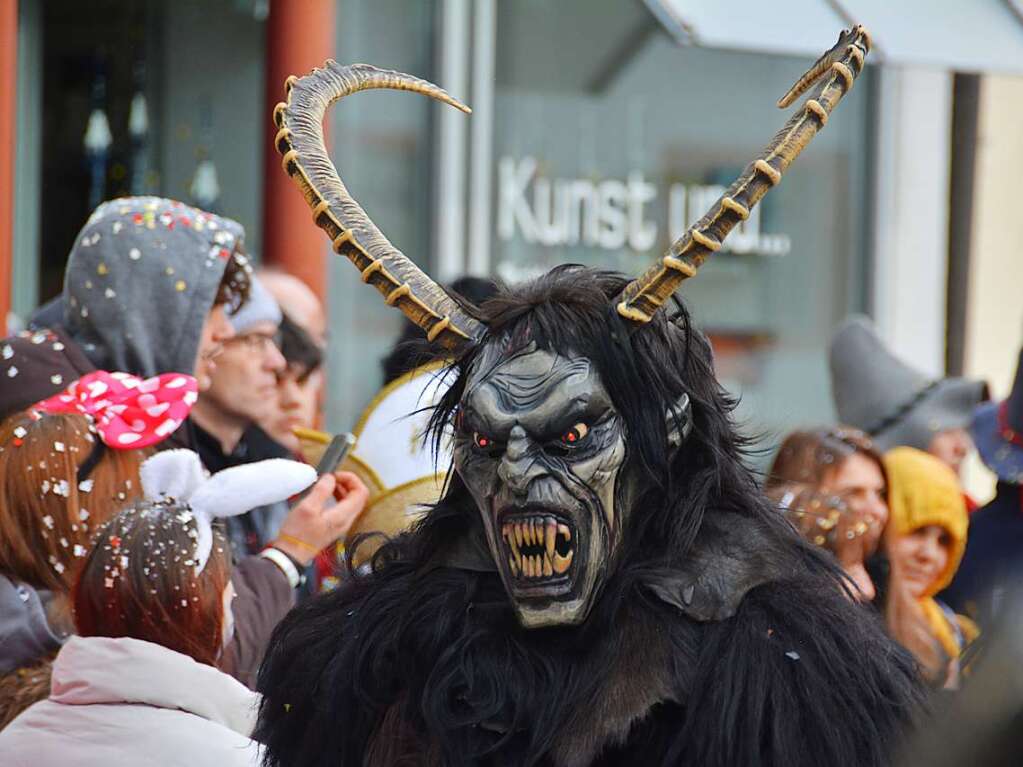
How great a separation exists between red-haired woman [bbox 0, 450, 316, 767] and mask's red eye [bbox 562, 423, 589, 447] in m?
0.78

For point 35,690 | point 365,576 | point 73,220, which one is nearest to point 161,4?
point 73,220

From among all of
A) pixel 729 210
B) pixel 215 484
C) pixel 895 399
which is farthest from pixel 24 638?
pixel 895 399

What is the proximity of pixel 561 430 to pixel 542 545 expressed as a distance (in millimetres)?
144

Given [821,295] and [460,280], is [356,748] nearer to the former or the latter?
[460,280]

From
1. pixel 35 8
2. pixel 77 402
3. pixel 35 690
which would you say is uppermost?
pixel 35 8

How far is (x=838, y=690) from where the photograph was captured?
6.56 feet

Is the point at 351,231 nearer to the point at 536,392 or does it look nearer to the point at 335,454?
the point at 536,392

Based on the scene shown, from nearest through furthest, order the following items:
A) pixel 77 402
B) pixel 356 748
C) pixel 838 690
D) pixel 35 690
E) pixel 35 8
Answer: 1. pixel 838 690
2. pixel 356 748
3. pixel 35 690
4. pixel 77 402
5. pixel 35 8

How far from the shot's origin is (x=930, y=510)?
4316 millimetres

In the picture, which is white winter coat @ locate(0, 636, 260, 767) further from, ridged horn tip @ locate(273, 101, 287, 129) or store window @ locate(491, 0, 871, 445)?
store window @ locate(491, 0, 871, 445)

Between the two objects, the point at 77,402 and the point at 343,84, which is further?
the point at 77,402

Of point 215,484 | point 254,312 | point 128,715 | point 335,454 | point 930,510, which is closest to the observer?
point 128,715

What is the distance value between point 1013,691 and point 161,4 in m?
7.11

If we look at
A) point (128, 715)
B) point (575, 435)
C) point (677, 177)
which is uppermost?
point (677, 177)
